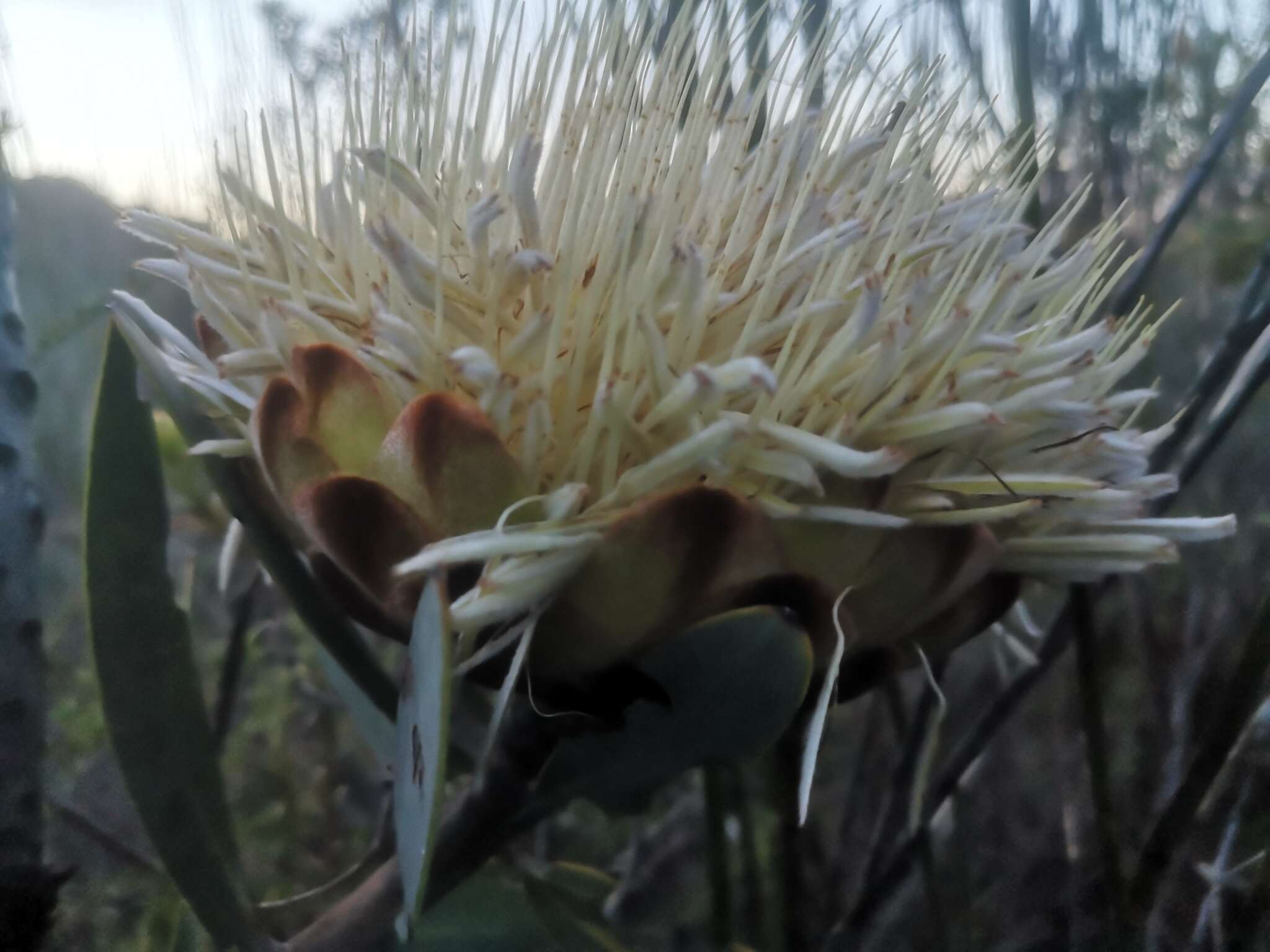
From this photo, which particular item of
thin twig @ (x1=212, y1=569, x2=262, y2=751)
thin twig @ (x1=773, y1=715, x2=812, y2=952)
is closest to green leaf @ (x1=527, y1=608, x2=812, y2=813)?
thin twig @ (x1=773, y1=715, x2=812, y2=952)

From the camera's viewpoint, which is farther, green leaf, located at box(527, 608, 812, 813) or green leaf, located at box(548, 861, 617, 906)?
green leaf, located at box(548, 861, 617, 906)

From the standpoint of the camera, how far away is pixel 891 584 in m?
0.24

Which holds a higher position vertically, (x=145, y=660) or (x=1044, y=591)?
(x=145, y=660)

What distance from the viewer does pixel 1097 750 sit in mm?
387

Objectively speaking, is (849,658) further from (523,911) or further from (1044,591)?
(1044,591)

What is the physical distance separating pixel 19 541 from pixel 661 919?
16.1 inches

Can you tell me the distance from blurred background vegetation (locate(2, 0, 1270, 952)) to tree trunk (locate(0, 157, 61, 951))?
25 millimetres

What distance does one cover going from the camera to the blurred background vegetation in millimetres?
439

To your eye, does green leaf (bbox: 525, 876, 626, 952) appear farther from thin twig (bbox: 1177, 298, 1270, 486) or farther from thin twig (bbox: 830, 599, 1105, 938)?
thin twig (bbox: 1177, 298, 1270, 486)

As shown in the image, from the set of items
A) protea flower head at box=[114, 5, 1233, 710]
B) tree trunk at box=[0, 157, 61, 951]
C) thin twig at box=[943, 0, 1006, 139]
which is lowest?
tree trunk at box=[0, 157, 61, 951]

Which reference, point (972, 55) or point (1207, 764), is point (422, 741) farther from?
point (972, 55)

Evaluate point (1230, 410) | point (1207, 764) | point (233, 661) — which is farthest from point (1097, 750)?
point (233, 661)

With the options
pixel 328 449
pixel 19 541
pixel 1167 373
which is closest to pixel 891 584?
pixel 328 449

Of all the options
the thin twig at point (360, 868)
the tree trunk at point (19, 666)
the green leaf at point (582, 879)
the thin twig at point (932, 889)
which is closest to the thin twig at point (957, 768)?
the thin twig at point (932, 889)
